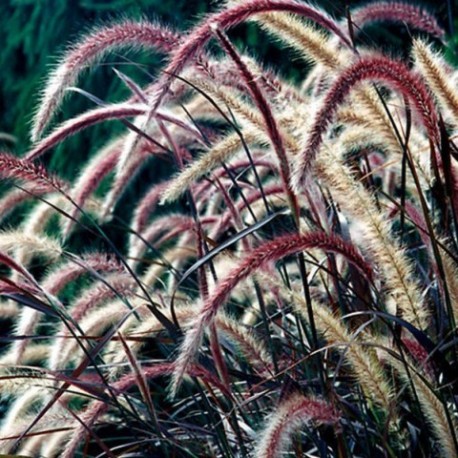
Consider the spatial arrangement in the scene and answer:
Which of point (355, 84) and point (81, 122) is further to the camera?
point (81, 122)

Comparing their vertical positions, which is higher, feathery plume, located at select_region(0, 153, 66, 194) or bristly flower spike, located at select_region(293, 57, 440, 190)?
feathery plume, located at select_region(0, 153, 66, 194)

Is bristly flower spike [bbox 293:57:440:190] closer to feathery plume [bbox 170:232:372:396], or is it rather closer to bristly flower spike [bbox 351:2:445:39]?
feathery plume [bbox 170:232:372:396]

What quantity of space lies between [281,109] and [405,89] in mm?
430

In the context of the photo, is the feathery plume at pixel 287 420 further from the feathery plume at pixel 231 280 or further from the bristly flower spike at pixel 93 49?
the bristly flower spike at pixel 93 49

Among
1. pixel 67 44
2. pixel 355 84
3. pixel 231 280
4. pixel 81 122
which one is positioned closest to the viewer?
pixel 231 280

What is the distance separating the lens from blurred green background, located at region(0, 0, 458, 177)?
519 cm

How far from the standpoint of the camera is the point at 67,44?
5.72 meters

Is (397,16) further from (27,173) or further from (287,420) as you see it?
(287,420)

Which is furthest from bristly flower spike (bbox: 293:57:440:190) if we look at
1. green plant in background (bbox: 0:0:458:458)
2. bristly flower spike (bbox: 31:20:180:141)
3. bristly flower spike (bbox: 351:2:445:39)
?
bristly flower spike (bbox: 351:2:445:39)

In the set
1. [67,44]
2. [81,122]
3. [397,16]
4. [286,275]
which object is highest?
[67,44]

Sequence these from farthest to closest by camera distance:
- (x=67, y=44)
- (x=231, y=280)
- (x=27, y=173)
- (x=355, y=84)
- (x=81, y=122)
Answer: (x=67, y=44) < (x=81, y=122) < (x=27, y=173) < (x=355, y=84) < (x=231, y=280)

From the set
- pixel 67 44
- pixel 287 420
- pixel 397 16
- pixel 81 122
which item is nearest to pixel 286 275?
pixel 81 122

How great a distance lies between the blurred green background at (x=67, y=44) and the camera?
204 inches

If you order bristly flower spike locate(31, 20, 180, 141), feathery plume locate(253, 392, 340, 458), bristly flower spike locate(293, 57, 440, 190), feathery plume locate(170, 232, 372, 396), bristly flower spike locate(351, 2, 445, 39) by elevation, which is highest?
bristly flower spike locate(351, 2, 445, 39)
